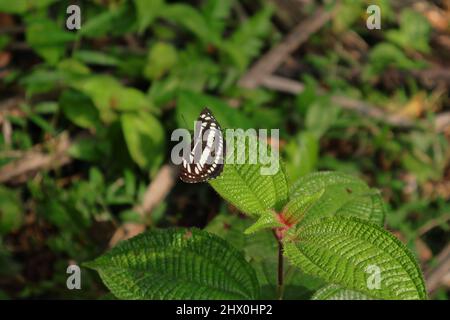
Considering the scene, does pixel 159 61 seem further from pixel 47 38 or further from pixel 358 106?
pixel 358 106

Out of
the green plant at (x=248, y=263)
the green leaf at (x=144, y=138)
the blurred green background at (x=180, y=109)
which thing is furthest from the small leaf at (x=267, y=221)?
the green leaf at (x=144, y=138)

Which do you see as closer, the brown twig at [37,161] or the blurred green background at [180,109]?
the blurred green background at [180,109]

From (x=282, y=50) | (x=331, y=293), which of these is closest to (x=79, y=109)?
(x=282, y=50)

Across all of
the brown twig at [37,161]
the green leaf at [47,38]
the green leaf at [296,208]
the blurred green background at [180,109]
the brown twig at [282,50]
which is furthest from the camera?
the brown twig at [282,50]

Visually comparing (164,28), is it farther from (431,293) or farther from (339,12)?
(431,293)

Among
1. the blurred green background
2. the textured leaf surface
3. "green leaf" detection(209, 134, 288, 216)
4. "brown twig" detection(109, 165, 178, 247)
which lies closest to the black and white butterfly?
"green leaf" detection(209, 134, 288, 216)

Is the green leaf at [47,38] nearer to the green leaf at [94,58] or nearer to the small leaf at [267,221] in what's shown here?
the green leaf at [94,58]

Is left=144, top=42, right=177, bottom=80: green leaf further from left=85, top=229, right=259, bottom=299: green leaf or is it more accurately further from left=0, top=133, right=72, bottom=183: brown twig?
left=85, top=229, right=259, bottom=299: green leaf
